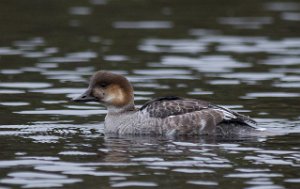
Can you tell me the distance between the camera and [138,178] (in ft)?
36.3

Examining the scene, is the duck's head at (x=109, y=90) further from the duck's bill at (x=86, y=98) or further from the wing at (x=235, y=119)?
the wing at (x=235, y=119)

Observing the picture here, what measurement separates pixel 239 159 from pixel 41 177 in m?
2.51

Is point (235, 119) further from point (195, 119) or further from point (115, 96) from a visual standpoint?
point (115, 96)

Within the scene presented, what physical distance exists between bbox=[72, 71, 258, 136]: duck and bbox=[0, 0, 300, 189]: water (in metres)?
0.27

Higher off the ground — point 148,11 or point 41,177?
point 148,11

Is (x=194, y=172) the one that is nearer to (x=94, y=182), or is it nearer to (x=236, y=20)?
(x=94, y=182)

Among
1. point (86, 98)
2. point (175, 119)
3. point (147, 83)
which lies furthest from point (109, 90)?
point (147, 83)

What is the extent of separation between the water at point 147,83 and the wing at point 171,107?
0.44 meters

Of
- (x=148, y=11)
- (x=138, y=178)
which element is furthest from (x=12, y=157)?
(x=148, y=11)

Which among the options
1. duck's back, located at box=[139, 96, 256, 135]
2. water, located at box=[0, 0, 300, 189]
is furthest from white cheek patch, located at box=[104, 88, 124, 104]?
duck's back, located at box=[139, 96, 256, 135]

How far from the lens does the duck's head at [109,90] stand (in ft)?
47.4

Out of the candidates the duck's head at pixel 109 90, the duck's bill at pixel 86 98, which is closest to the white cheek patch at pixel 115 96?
the duck's head at pixel 109 90

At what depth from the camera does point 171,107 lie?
14.0m

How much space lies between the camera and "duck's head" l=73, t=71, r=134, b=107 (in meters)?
14.5
